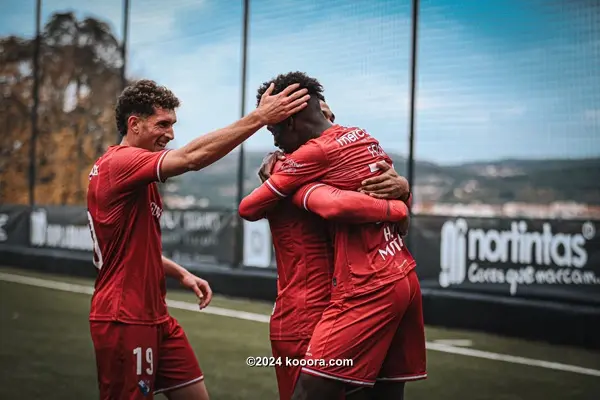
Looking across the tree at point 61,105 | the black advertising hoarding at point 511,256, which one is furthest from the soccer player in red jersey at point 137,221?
the tree at point 61,105

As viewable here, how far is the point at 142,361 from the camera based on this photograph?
138 inches

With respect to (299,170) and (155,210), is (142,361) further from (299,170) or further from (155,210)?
(299,170)

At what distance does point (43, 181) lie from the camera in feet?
49.9

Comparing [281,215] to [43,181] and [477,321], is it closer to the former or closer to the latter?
[477,321]

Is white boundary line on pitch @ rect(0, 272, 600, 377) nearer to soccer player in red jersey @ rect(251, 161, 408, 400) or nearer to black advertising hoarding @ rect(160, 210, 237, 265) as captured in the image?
black advertising hoarding @ rect(160, 210, 237, 265)

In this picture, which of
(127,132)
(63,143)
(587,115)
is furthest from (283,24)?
(127,132)

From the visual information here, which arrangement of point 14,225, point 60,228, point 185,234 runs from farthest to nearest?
1. point 14,225
2. point 60,228
3. point 185,234

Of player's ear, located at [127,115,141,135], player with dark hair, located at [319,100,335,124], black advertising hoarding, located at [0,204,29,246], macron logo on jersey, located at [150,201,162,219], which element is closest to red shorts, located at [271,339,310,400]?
macron logo on jersey, located at [150,201,162,219]

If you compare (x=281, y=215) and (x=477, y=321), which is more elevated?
(x=281, y=215)

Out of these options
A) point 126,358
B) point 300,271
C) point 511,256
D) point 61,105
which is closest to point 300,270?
point 300,271

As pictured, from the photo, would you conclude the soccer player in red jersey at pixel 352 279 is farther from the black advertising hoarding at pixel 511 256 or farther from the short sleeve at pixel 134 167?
the black advertising hoarding at pixel 511 256

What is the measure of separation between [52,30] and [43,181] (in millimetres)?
2978

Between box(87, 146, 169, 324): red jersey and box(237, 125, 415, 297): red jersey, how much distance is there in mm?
507

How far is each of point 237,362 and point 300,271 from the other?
154 inches
